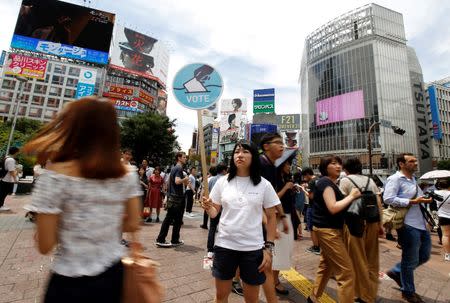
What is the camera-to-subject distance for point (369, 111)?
170 ft

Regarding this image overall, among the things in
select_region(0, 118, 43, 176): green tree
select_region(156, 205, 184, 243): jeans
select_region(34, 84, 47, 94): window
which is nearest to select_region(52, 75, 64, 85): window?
select_region(34, 84, 47, 94): window

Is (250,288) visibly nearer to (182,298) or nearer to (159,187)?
(182,298)

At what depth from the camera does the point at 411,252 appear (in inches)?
132

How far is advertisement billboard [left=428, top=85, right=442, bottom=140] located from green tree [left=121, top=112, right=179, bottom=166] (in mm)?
56635

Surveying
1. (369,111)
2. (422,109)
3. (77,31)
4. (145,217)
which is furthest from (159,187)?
(422,109)

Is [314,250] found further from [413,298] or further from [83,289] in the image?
[83,289]

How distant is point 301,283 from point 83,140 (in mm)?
3749

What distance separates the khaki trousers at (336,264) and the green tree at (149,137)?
1186 inches

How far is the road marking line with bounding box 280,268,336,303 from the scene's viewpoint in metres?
3.32

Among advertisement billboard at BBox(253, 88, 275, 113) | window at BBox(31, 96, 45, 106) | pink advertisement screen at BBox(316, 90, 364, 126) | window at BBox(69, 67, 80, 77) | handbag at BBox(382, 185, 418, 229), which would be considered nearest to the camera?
handbag at BBox(382, 185, 418, 229)

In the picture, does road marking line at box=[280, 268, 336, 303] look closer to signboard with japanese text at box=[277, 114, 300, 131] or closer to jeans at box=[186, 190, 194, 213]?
jeans at box=[186, 190, 194, 213]

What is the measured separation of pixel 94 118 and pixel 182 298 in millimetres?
2642

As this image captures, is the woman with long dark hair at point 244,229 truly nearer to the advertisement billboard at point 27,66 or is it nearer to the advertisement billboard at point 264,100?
the advertisement billboard at point 27,66

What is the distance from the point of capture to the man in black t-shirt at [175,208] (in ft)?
17.3
